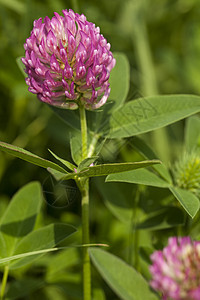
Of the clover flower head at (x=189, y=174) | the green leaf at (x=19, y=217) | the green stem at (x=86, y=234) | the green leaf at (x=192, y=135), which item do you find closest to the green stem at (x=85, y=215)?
the green stem at (x=86, y=234)

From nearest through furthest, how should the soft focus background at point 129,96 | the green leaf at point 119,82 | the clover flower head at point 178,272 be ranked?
the clover flower head at point 178,272
the green leaf at point 119,82
the soft focus background at point 129,96

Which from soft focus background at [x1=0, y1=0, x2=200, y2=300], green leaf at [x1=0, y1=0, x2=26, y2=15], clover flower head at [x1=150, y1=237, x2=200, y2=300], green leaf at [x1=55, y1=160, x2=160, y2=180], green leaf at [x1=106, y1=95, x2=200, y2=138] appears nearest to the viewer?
clover flower head at [x1=150, y1=237, x2=200, y2=300]

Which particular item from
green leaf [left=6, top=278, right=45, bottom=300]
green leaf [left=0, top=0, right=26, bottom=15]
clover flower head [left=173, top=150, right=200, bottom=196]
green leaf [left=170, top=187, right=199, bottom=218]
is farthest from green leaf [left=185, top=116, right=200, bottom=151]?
→ green leaf [left=0, top=0, right=26, bottom=15]

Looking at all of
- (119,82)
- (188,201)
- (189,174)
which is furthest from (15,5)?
(188,201)

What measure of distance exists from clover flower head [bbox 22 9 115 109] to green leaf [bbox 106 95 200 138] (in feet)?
0.58

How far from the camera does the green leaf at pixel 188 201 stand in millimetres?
1042

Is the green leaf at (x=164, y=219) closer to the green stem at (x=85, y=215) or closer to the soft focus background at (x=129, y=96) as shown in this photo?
the soft focus background at (x=129, y=96)

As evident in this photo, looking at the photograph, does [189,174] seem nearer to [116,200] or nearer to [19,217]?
[116,200]

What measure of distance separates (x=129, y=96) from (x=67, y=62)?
2.44 feet

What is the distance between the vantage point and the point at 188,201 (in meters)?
1.14

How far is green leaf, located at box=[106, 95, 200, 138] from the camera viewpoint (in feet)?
4.12

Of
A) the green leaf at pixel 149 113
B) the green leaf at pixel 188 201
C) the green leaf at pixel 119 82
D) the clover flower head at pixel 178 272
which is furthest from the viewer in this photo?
the green leaf at pixel 119 82

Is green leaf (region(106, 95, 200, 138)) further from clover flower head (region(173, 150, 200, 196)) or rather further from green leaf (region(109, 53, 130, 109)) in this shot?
clover flower head (region(173, 150, 200, 196))

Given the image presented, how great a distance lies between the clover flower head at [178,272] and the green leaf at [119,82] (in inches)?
25.4
